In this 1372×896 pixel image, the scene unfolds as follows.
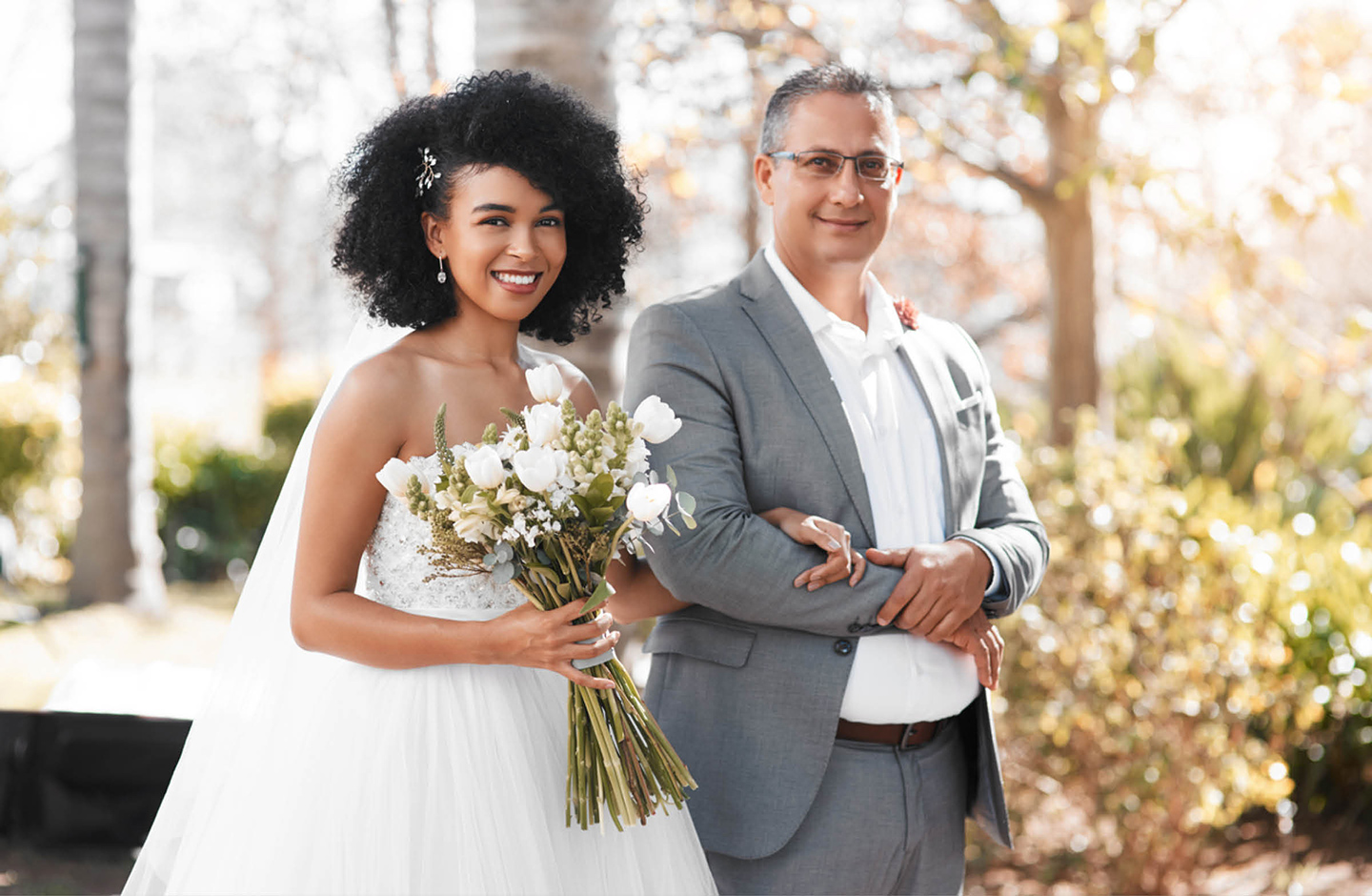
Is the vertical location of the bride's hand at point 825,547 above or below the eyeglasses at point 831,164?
below

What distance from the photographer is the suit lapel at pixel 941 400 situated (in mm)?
2633

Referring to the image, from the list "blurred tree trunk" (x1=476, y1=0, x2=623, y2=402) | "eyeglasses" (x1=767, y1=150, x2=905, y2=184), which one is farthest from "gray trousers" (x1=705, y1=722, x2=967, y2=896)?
"blurred tree trunk" (x1=476, y1=0, x2=623, y2=402)

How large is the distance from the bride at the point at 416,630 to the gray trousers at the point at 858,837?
0.24m

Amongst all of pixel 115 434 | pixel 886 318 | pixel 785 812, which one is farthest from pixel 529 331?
pixel 115 434

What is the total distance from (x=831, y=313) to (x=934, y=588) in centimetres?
69

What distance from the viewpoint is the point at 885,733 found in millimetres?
2529

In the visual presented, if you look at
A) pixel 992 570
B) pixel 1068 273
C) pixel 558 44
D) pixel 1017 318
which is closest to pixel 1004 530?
pixel 992 570

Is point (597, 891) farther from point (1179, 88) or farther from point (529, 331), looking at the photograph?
point (1179, 88)

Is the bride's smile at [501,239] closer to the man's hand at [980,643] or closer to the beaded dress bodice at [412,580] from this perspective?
the beaded dress bodice at [412,580]

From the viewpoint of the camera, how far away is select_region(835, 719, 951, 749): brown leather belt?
251 cm

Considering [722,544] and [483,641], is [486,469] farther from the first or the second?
[722,544]

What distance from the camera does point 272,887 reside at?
6.72ft

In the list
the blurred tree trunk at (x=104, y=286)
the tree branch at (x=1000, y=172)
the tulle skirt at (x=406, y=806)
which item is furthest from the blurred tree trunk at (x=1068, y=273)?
the blurred tree trunk at (x=104, y=286)

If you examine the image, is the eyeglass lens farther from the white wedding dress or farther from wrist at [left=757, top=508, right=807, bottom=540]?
the white wedding dress
